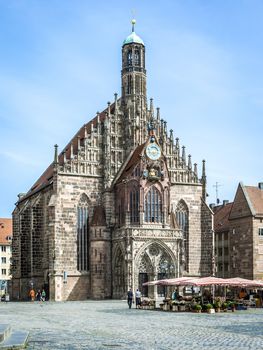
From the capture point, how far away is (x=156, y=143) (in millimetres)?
74062

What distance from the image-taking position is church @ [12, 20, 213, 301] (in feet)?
237

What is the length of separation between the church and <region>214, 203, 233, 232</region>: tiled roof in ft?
55.6

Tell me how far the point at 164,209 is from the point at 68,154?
520 inches

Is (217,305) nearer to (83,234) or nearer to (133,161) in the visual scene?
(83,234)

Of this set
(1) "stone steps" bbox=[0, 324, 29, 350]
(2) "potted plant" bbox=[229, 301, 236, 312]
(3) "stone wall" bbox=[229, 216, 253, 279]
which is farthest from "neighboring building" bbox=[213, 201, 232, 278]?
(1) "stone steps" bbox=[0, 324, 29, 350]

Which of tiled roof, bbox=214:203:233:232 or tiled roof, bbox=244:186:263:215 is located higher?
tiled roof, bbox=244:186:263:215

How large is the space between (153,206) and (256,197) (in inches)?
801

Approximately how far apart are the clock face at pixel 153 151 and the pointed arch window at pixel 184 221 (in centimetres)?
815

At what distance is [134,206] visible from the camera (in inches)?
2862

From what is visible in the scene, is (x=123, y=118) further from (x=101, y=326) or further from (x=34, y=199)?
(x=101, y=326)

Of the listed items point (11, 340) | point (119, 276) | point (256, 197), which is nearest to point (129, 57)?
point (256, 197)

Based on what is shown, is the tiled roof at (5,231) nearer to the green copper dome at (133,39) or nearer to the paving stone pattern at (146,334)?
the green copper dome at (133,39)

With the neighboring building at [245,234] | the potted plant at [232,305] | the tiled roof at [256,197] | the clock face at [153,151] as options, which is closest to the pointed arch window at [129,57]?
the clock face at [153,151]

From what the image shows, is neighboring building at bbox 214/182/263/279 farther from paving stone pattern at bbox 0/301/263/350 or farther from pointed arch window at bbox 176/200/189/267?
paving stone pattern at bbox 0/301/263/350
